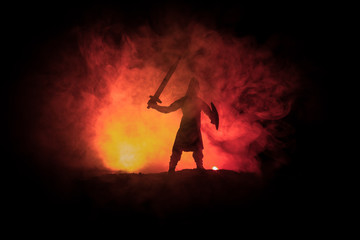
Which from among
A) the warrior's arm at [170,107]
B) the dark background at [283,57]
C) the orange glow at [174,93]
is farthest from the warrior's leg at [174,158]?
the orange glow at [174,93]

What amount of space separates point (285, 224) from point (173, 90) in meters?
5.29

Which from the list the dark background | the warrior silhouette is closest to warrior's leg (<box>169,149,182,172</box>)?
the warrior silhouette

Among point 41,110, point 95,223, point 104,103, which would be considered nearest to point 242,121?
point 104,103

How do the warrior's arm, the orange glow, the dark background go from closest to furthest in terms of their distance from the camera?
the dark background, the warrior's arm, the orange glow

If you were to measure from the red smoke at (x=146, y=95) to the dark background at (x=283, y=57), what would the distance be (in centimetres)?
33

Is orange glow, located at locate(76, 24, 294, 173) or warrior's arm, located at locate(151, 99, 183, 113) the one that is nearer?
warrior's arm, located at locate(151, 99, 183, 113)

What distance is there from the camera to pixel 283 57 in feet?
16.1

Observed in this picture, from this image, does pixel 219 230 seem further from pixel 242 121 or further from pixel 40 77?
pixel 40 77

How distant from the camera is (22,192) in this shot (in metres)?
3.97

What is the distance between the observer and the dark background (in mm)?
4086

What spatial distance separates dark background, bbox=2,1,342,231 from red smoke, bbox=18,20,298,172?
325 millimetres

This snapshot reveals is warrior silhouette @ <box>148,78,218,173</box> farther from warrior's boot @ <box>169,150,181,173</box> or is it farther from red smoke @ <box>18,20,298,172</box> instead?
red smoke @ <box>18,20,298,172</box>

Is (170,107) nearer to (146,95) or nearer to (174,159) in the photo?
(174,159)

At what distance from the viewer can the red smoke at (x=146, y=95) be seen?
4980mm
